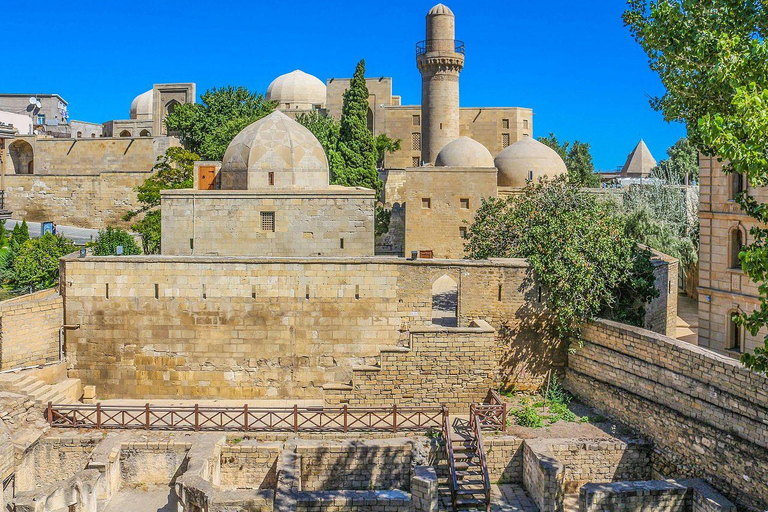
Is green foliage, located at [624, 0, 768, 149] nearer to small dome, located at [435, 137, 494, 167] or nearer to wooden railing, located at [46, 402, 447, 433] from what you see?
wooden railing, located at [46, 402, 447, 433]

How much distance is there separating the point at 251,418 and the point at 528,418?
5673 mm

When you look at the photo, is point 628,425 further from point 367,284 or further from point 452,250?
point 452,250

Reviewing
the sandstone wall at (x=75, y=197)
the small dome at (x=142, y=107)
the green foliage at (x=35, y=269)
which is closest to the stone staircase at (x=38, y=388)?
the green foliage at (x=35, y=269)

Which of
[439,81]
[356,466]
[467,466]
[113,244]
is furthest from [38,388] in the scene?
[439,81]

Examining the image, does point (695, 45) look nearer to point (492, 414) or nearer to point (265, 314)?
point (492, 414)

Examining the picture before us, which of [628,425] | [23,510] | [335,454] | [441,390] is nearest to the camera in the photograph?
[23,510]

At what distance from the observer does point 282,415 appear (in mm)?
15883

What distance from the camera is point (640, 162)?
2052 inches

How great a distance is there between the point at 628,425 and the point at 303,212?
892cm

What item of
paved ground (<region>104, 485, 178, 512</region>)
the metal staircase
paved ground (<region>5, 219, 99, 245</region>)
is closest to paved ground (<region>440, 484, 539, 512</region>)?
the metal staircase

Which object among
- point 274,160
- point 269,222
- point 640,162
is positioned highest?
point 640,162

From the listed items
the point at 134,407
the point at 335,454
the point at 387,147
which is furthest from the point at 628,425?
the point at 387,147

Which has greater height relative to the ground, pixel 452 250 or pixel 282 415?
pixel 452 250

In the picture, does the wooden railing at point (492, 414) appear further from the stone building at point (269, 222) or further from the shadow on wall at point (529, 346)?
the stone building at point (269, 222)
